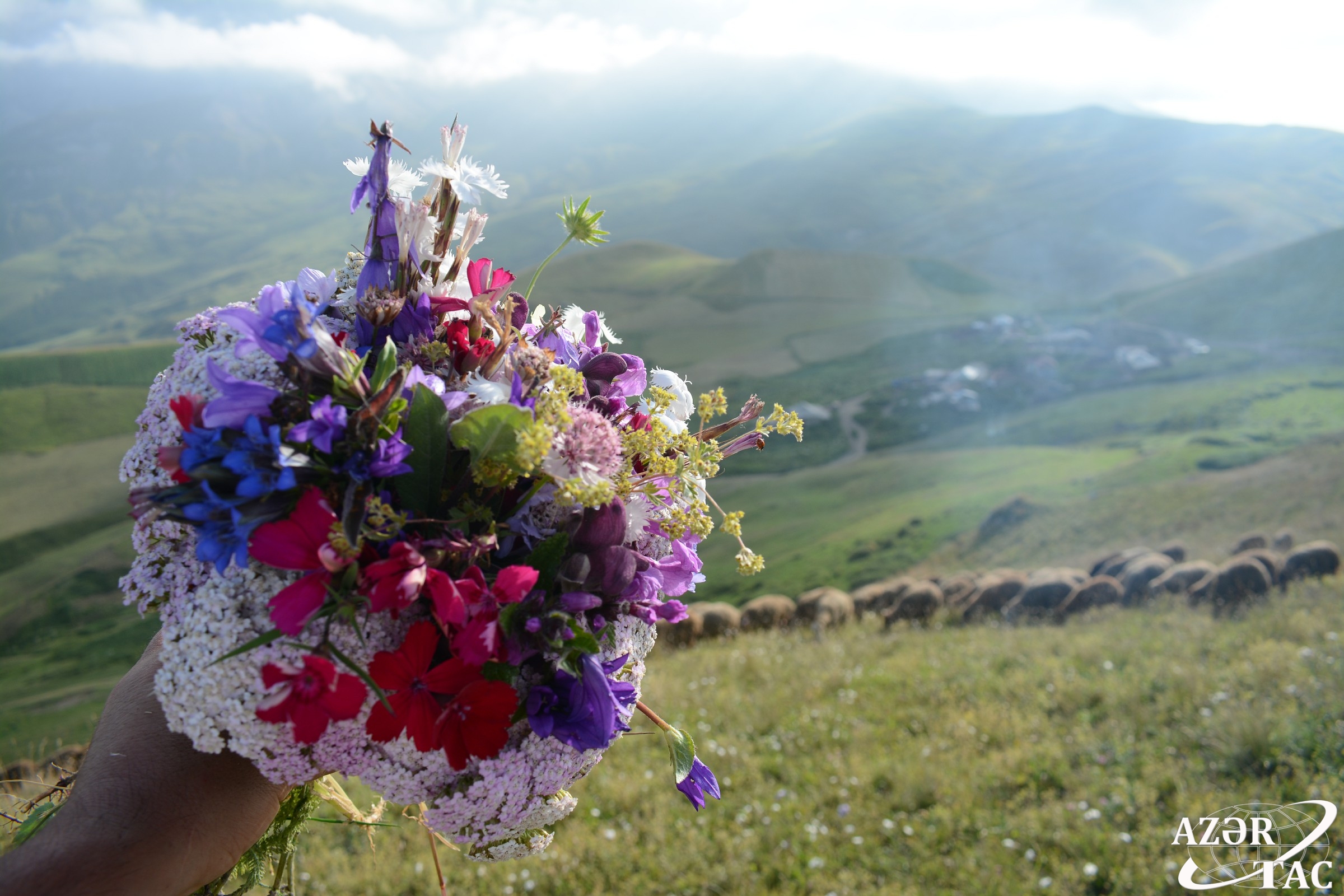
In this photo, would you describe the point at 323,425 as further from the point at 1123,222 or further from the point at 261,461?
the point at 1123,222

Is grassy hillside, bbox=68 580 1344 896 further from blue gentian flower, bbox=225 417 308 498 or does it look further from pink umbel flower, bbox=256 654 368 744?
blue gentian flower, bbox=225 417 308 498

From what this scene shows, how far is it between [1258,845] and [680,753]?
4053 mm

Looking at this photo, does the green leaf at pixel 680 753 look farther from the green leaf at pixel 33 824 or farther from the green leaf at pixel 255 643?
the green leaf at pixel 33 824

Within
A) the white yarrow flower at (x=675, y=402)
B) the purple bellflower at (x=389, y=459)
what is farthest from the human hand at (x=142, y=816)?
the white yarrow flower at (x=675, y=402)

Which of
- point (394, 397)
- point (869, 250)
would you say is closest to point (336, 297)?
point (394, 397)

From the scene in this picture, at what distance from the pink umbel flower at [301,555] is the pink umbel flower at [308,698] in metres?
0.07

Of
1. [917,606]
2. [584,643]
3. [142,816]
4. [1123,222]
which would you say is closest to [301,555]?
[584,643]

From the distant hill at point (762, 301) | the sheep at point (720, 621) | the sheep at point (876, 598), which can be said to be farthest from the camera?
the distant hill at point (762, 301)

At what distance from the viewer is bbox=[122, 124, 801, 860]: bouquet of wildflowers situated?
1.38m

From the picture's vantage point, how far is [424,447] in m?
1.50

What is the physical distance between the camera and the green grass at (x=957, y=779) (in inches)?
174

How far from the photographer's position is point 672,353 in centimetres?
7888

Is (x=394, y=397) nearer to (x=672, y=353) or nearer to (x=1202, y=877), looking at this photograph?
(x=1202, y=877)

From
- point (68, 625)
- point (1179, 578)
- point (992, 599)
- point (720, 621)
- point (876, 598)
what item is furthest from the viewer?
point (68, 625)
